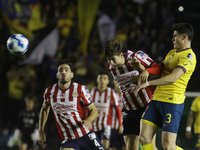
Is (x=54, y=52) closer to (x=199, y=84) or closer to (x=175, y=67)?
(x=199, y=84)

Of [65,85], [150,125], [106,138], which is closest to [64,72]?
[65,85]

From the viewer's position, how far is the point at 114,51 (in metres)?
3.66

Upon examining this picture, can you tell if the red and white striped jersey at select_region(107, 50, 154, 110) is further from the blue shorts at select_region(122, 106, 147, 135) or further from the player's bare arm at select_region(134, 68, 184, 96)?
the player's bare arm at select_region(134, 68, 184, 96)

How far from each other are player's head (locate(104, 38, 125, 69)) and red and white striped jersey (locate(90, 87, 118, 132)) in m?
2.35

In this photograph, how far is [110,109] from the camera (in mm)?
6234

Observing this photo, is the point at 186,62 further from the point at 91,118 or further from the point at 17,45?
→ the point at 17,45

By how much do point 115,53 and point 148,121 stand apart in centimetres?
101

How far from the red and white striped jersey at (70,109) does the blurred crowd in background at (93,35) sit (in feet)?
15.3

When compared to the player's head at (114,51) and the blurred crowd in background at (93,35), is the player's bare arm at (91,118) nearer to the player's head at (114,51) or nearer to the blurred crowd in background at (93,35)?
the player's head at (114,51)

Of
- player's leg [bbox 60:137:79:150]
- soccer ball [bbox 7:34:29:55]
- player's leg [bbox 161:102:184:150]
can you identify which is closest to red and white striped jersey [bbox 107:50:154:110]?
player's leg [bbox 161:102:184:150]

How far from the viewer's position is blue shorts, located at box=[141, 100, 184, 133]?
3.45m

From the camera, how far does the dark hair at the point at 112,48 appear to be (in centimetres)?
364

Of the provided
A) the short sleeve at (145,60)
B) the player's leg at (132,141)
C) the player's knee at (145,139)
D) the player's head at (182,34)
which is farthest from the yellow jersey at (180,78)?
the player's leg at (132,141)

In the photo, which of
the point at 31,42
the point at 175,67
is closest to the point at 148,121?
the point at 175,67
